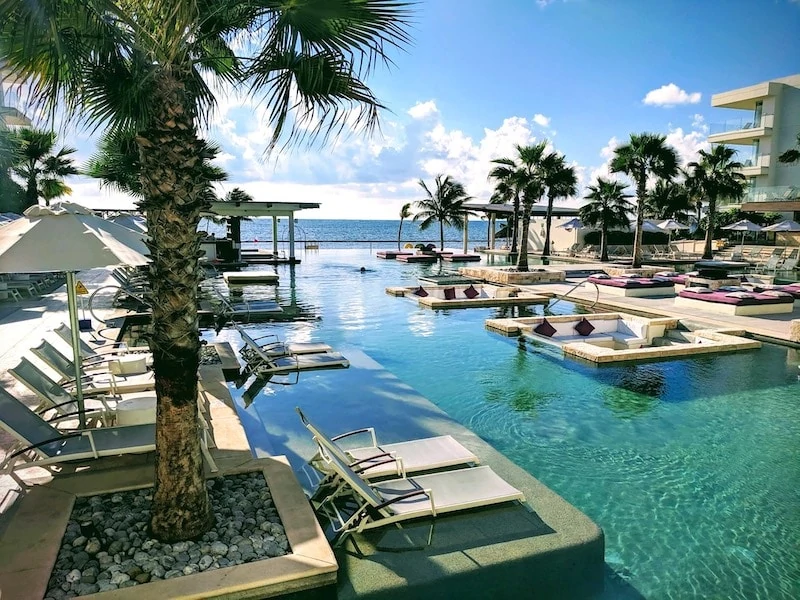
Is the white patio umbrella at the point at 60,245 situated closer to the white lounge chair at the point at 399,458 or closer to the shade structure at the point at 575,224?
the white lounge chair at the point at 399,458

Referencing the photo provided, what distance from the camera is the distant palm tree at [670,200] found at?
38156 mm

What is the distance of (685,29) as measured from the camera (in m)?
29.0

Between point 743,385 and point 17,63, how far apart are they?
35.7 ft

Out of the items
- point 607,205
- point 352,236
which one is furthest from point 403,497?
point 352,236

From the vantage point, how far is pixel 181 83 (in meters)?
3.65

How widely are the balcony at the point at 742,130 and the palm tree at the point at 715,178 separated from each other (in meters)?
9.99

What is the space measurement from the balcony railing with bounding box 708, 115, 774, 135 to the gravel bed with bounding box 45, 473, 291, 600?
5053 cm

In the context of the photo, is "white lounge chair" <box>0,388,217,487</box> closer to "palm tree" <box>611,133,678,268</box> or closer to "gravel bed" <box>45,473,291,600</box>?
"gravel bed" <box>45,473,291,600</box>

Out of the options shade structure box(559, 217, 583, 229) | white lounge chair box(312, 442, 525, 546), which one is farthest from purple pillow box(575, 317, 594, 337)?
shade structure box(559, 217, 583, 229)

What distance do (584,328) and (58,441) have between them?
444 inches

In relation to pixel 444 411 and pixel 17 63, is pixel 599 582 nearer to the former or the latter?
pixel 444 411

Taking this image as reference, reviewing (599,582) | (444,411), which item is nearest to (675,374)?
(444,411)

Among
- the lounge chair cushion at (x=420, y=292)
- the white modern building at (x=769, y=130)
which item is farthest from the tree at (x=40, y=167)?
the white modern building at (x=769, y=130)

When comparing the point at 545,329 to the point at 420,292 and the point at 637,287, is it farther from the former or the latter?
the point at 637,287
